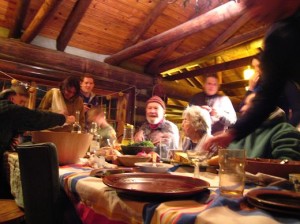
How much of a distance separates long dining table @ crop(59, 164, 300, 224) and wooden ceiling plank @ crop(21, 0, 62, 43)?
327 cm

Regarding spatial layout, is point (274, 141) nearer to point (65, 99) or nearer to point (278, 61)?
point (278, 61)

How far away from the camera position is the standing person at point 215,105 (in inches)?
146

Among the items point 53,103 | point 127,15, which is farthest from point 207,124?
point 127,15

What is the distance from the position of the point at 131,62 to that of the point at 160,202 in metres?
5.15

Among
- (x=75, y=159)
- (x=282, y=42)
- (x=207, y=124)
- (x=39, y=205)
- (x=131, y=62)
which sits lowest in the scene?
(x=39, y=205)

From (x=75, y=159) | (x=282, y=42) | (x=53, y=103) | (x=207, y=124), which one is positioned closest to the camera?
(x=282, y=42)

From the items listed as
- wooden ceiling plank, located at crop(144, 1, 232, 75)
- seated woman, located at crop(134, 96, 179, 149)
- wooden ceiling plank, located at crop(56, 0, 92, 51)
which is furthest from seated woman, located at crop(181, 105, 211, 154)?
wooden ceiling plank, located at crop(144, 1, 232, 75)

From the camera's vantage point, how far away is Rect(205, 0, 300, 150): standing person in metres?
1.05

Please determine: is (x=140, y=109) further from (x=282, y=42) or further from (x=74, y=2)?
(x=282, y=42)

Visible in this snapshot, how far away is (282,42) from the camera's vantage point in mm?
1106

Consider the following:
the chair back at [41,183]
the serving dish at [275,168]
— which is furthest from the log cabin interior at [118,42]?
the chair back at [41,183]

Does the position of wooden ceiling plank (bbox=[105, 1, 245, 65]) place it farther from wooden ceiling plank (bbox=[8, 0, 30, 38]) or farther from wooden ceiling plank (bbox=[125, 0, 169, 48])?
wooden ceiling plank (bbox=[8, 0, 30, 38])

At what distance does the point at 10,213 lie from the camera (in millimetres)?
1681

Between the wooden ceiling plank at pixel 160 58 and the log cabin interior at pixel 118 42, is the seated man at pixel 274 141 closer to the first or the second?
the log cabin interior at pixel 118 42
